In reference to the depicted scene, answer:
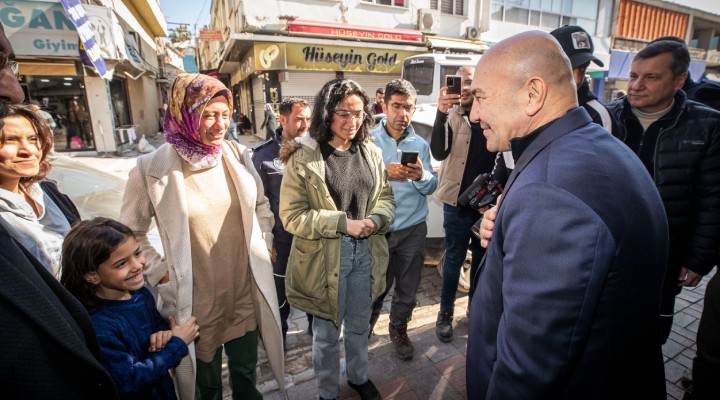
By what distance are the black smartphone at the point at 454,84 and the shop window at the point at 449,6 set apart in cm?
1438

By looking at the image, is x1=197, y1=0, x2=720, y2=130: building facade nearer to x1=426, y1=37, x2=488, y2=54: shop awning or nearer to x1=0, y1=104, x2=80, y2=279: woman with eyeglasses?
x1=426, y1=37, x2=488, y2=54: shop awning

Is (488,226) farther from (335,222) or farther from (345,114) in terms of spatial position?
(345,114)

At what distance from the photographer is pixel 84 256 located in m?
1.49

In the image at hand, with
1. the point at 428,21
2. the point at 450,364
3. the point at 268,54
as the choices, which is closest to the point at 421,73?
the point at 268,54

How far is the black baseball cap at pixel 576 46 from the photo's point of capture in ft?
7.54

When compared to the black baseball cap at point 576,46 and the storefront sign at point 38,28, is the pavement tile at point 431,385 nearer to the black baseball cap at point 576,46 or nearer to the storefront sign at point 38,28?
the black baseball cap at point 576,46

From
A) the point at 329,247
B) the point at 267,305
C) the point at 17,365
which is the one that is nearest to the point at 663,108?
the point at 329,247

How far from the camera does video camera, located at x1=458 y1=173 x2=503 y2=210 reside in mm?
1962

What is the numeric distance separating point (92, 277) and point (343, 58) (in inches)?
533

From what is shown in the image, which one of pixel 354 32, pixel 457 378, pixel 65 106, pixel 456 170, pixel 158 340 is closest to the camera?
pixel 158 340

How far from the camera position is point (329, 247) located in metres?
2.22

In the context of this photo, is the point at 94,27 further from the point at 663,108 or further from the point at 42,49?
the point at 663,108

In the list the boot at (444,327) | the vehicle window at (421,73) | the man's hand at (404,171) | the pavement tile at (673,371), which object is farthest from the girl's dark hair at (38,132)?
the vehicle window at (421,73)

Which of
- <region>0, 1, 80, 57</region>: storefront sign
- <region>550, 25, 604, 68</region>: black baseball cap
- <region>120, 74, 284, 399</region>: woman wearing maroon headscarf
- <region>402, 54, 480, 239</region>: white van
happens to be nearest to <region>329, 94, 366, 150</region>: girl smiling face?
<region>120, 74, 284, 399</region>: woman wearing maroon headscarf
